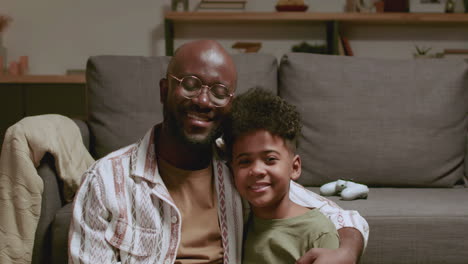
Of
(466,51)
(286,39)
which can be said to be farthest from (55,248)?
(466,51)

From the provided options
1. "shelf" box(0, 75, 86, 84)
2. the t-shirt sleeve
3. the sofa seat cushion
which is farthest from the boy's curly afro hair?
"shelf" box(0, 75, 86, 84)

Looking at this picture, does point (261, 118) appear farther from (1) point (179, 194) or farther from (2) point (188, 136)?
(1) point (179, 194)

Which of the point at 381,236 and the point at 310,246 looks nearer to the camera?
the point at 310,246

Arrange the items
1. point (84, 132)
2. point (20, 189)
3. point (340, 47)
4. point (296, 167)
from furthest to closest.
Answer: point (340, 47)
point (84, 132)
point (20, 189)
point (296, 167)

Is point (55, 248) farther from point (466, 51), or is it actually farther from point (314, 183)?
point (466, 51)

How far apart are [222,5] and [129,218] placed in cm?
253

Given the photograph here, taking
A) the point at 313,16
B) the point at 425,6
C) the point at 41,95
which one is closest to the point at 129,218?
the point at 41,95

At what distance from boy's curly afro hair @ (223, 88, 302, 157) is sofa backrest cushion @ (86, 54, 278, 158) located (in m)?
0.72

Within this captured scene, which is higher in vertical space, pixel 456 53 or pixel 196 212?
pixel 456 53

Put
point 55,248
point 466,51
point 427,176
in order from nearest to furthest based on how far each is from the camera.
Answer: point 55,248 < point 427,176 < point 466,51

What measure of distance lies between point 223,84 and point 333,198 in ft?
2.35

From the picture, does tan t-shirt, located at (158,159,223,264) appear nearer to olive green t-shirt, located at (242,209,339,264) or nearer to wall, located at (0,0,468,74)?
olive green t-shirt, located at (242,209,339,264)

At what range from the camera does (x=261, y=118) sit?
1.10 metres

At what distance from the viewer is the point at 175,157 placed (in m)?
1.20
